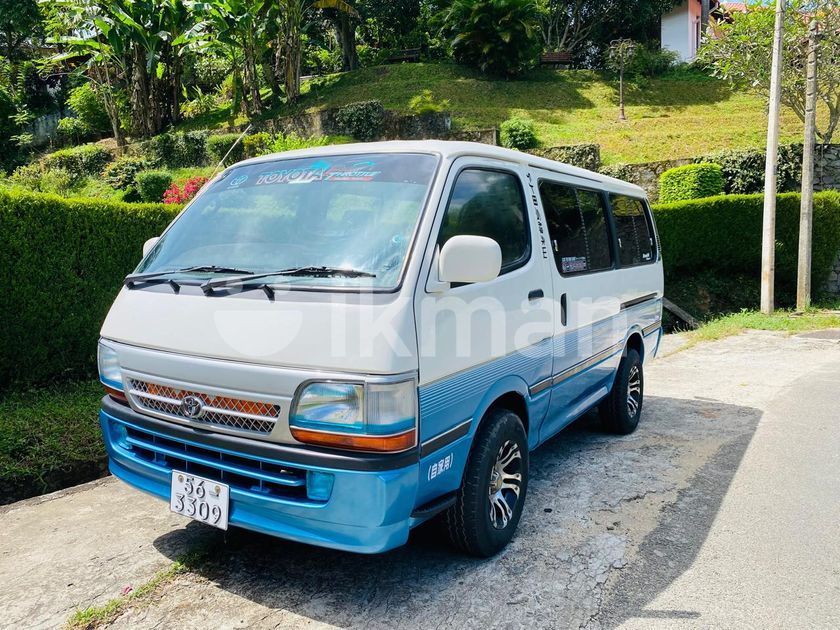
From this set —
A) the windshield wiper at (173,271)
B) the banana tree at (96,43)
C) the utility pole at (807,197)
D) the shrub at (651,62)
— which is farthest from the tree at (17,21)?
the windshield wiper at (173,271)

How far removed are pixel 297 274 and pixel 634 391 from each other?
3807 millimetres

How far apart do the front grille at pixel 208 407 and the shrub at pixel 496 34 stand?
28.2 metres

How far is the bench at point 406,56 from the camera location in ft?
113

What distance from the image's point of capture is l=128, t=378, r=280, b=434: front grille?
2.58m

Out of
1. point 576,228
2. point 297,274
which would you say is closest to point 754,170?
point 576,228

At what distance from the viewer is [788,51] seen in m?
15.8

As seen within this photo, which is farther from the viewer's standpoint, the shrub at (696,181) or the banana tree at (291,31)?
the banana tree at (291,31)

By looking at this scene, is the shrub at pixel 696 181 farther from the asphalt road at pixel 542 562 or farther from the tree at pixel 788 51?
the asphalt road at pixel 542 562

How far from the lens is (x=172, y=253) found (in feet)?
11.2

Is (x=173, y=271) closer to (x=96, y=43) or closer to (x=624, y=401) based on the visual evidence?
(x=624, y=401)

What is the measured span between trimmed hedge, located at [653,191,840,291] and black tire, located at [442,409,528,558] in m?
10.9

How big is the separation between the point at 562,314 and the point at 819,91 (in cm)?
1613

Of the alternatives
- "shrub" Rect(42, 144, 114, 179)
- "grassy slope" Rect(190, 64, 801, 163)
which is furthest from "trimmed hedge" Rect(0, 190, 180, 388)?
"shrub" Rect(42, 144, 114, 179)

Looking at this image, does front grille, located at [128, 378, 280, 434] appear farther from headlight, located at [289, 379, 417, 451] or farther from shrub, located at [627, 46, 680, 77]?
shrub, located at [627, 46, 680, 77]
